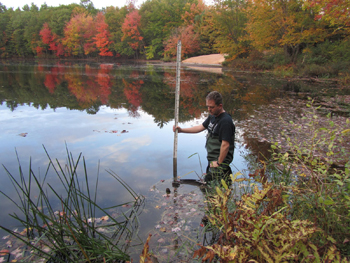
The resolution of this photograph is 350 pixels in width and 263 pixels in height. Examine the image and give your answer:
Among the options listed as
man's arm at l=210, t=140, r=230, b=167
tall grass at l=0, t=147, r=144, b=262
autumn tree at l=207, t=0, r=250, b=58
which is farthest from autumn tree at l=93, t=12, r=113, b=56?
man's arm at l=210, t=140, r=230, b=167

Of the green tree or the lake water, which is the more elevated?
the green tree

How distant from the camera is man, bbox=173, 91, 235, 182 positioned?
12.9 feet

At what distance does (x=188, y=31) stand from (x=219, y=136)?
168 feet

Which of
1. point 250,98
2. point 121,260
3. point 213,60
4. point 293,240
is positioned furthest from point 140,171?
point 213,60

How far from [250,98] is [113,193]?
1102 centimetres

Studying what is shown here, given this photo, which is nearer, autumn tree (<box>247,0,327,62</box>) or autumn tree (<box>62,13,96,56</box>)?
autumn tree (<box>247,0,327,62</box>)

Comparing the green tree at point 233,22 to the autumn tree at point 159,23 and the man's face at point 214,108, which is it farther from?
the man's face at point 214,108

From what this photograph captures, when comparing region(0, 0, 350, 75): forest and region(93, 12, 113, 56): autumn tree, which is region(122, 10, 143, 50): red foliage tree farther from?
region(93, 12, 113, 56): autumn tree

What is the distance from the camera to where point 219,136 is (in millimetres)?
4074

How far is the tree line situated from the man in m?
18.6

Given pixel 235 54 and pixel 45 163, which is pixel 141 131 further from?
pixel 235 54

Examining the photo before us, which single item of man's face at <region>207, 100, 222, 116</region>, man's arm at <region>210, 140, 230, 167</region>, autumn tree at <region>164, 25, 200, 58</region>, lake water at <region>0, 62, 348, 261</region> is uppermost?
autumn tree at <region>164, 25, 200, 58</region>

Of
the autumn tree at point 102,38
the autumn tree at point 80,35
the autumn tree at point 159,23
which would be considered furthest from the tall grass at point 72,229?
the autumn tree at point 80,35

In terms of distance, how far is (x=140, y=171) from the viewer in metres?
5.33
